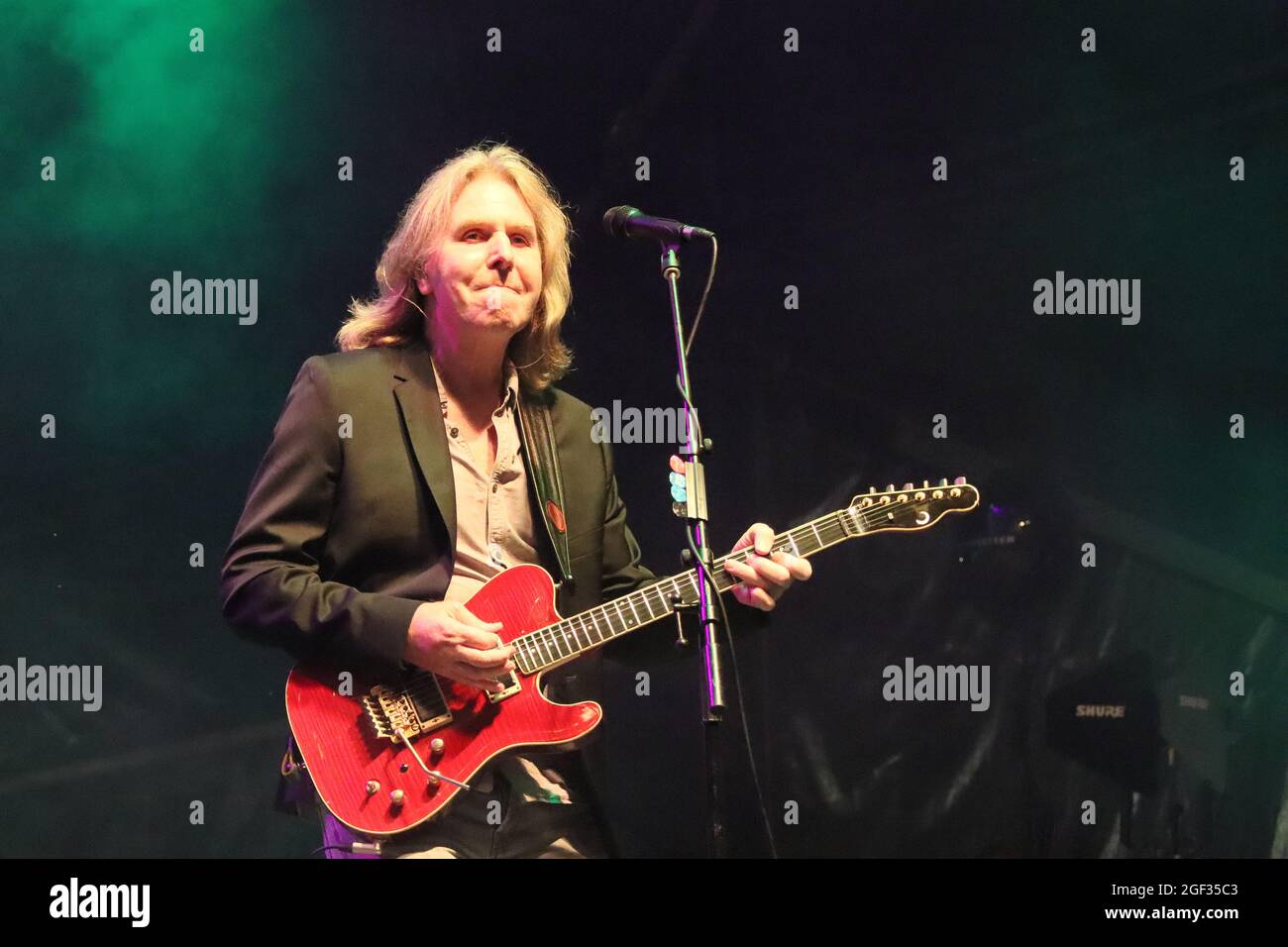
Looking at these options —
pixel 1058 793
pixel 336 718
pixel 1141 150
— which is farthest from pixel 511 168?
pixel 1058 793

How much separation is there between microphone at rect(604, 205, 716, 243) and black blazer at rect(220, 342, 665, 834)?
59 cm

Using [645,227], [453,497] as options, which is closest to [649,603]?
[453,497]

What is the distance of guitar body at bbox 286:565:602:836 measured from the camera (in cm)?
271

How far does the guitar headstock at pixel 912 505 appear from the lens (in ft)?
10.3

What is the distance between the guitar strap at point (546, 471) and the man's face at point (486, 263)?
0.73 ft

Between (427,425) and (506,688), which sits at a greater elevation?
(427,425)

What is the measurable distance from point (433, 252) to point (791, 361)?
1739 mm

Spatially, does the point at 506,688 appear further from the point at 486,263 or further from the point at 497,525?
the point at 486,263

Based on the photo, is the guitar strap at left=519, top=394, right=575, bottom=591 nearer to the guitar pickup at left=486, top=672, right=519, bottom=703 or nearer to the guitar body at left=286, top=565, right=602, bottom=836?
the guitar body at left=286, top=565, right=602, bottom=836

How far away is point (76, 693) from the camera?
4.18m

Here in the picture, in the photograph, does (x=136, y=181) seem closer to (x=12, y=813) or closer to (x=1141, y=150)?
(x=12, y=813)

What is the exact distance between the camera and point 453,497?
296cm

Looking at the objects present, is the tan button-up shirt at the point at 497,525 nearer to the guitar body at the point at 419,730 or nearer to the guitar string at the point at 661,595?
the guitar body at the point at 419,730

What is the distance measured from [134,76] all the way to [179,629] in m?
1.86
